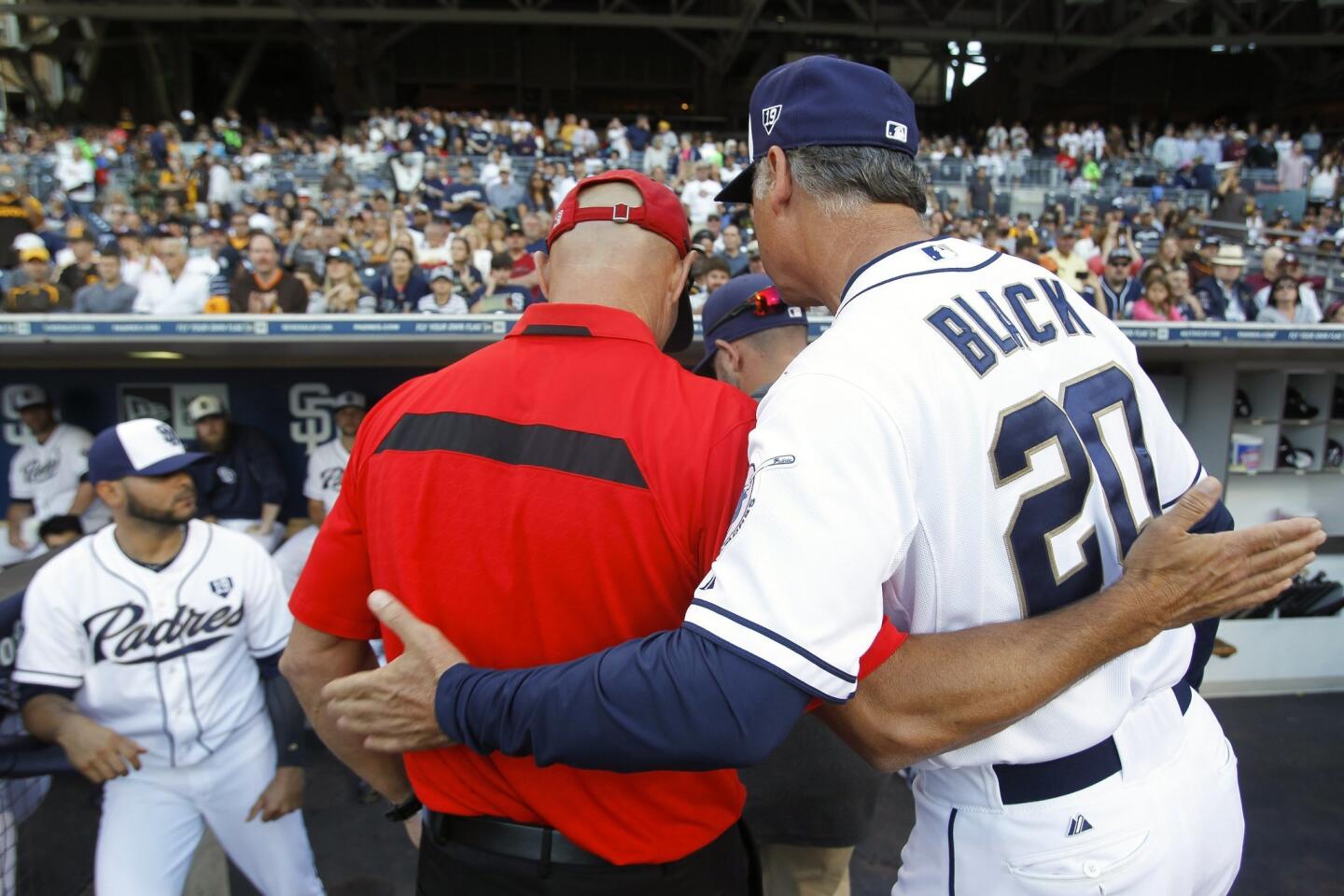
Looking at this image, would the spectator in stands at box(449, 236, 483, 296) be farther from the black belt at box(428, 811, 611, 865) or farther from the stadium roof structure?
the stadium roof structure

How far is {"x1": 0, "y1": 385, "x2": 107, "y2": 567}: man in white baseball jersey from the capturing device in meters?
5.96

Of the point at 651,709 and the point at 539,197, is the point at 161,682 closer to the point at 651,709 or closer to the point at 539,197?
the point at 651,709

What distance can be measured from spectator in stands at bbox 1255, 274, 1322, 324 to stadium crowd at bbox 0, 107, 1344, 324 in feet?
0.09

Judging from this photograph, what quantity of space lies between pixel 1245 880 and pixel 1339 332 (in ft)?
11.0

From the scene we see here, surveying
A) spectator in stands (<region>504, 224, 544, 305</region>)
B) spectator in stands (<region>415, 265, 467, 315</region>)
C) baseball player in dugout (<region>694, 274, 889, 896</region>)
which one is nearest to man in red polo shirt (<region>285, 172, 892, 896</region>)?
baseball player in dugout (<region>694, 274, 889, 896</region>)

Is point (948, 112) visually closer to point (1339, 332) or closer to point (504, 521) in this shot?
point (1339, 332)

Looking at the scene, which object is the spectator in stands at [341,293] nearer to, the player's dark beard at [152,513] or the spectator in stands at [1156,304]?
the player's dark beard at [152,513]

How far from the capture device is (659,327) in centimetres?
161

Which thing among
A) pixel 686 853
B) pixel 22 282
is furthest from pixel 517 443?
pixel 22 282

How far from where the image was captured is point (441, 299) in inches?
261

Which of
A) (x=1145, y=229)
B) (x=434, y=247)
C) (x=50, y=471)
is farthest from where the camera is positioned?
(x=1145, y=229)

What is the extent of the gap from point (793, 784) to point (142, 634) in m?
2.02

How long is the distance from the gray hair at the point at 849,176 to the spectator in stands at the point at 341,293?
5843 mm

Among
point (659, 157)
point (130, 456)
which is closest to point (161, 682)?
point (130, 456)
